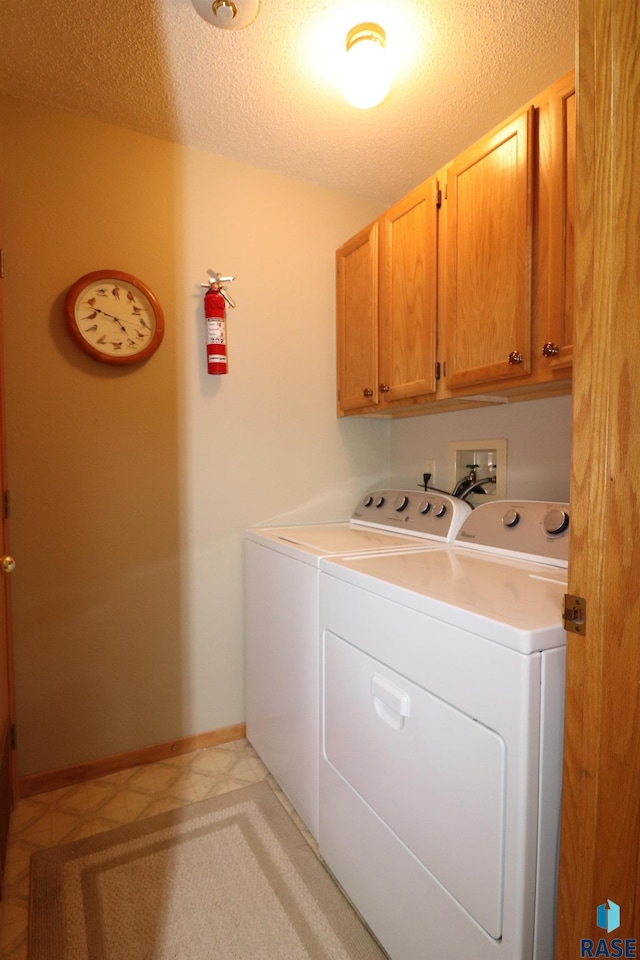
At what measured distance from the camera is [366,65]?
1.34 meters

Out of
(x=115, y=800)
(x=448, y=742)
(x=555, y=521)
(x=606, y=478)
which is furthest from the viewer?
(x=115, y=800)

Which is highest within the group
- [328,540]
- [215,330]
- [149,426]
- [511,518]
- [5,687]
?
[215,330]

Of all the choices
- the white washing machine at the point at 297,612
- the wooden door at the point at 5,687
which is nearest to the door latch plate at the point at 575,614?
the white washing machine at the point at 297,612

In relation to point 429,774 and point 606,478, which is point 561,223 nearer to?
point 606,478

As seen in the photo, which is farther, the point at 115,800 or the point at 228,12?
the point at 115,800

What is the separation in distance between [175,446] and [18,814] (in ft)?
4.47

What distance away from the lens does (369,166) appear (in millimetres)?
1974

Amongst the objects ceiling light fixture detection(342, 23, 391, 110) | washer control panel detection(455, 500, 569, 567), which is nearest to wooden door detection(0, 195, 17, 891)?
ceiling light fixture detection(342, 23, 391, 110)

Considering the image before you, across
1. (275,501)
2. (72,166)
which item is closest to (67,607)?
(275,501)

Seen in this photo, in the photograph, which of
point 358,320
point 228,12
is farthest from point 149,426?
point 228,12

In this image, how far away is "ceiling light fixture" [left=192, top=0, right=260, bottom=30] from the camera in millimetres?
1224

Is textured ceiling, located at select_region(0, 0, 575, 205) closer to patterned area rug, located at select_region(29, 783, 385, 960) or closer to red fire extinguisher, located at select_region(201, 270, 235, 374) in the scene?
red fire extinguisher, located at select_region(201, 270, 235, 374)

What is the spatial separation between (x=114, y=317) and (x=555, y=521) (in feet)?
5.36

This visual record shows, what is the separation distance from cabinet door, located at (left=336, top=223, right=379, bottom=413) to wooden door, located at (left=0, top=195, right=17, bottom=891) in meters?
1.29
